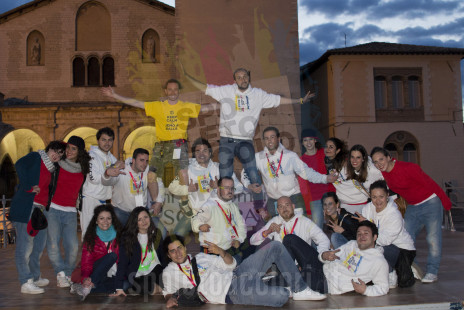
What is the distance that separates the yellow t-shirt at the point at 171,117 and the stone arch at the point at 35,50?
19275mm

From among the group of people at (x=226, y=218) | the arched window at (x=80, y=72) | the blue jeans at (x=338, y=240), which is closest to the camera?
the group of people at (x=226, y=218)

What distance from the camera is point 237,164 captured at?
15602 mm

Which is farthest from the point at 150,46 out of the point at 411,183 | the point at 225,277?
the point at 225,277

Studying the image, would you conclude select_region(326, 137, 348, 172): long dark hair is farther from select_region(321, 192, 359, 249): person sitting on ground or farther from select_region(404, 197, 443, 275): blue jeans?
select_region(404, 197, 443, 275): blue jeans

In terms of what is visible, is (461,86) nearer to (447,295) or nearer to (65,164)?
(447,295)

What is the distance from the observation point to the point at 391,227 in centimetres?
534

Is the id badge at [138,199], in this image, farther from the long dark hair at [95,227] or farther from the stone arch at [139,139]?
the stone arch at [139,139]

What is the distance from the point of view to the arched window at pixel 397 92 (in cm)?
2392

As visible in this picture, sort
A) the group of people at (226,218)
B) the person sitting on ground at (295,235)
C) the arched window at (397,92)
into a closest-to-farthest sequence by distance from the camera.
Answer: the group of people at (226,218), the person sitting on ground at (295,235), the arched window at (397,92)

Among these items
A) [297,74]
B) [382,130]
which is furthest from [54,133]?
[382,130]

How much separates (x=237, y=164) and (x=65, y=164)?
399 inches

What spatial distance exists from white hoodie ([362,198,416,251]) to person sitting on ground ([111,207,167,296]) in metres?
2.68

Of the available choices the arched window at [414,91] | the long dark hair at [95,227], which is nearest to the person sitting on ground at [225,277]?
the long dark hair at [95,227]

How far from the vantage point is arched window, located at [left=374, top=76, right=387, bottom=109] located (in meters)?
23.8
